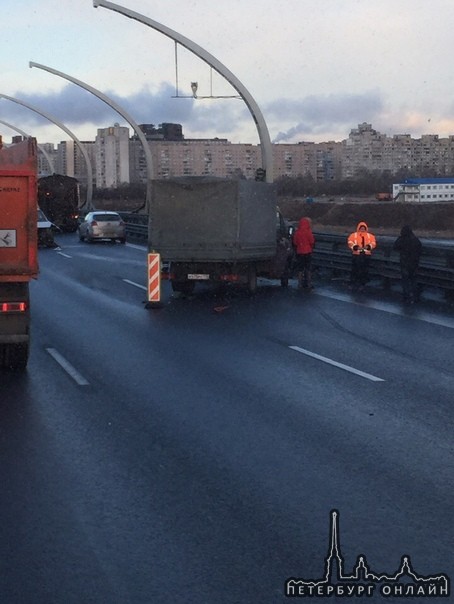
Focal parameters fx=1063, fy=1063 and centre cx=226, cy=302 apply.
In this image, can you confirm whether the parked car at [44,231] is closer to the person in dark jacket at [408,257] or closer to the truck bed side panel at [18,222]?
the person in dark jacket at [408,257]

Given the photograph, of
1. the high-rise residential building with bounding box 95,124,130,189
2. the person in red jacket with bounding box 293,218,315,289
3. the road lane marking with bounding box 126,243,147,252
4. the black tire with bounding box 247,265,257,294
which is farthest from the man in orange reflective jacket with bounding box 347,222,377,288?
the high-rise residential building with bounding box 95,124,130,189

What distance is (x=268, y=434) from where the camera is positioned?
390 inches

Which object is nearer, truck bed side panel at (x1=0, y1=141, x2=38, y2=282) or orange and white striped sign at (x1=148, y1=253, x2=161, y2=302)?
truck bed side panel at (x1=0, y1=141, x2=38, y2=282)

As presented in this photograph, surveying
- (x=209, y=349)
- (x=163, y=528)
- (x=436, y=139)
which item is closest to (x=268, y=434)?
(x=163, y=528)

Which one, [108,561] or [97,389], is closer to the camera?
[108,561]

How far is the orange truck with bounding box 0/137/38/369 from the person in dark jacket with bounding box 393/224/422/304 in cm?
1141

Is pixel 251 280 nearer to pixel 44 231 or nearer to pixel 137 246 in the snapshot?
pixel 44 231

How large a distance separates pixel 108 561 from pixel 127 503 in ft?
4.19

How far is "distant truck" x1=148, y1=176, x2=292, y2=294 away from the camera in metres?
24.5

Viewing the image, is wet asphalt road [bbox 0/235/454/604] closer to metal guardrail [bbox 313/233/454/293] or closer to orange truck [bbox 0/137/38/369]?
orange truck [bbox 0/137/38/369]

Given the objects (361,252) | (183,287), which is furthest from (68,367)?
(361,252)

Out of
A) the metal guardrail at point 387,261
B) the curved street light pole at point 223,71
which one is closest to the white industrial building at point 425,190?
the curved street light pole at point 223,71

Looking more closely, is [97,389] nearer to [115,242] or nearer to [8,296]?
[8,296]

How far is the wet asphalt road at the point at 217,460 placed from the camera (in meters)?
6.16
